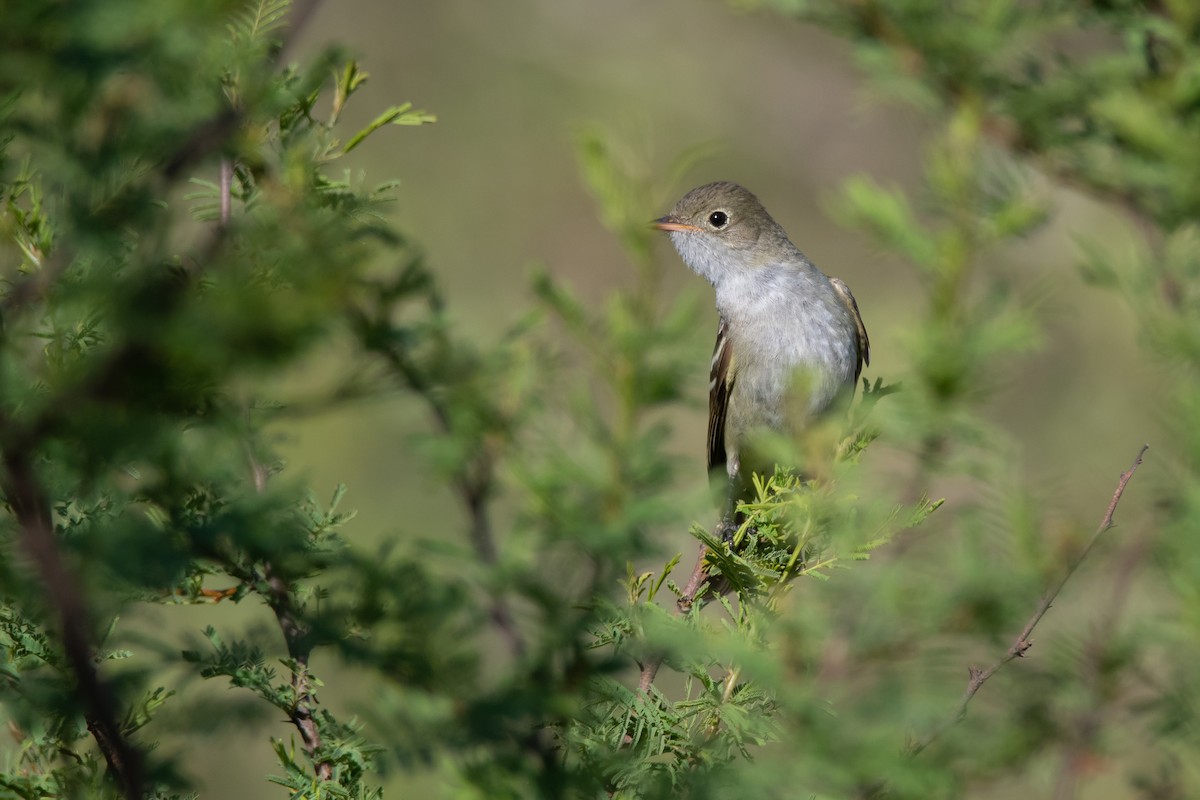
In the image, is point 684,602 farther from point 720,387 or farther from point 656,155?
point 656,155

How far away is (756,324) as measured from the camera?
4.85 m

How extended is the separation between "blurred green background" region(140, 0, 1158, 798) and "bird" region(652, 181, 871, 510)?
2185 millimetres

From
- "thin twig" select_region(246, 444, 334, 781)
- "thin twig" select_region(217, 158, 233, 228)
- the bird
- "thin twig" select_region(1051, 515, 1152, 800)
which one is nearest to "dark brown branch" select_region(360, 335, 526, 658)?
"thin twig" select_region(246, 444, 334, 781)

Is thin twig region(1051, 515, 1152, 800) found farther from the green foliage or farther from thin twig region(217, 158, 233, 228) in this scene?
thin twig region(217, 158, 233, 228)

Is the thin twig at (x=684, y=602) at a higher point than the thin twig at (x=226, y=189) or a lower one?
lower

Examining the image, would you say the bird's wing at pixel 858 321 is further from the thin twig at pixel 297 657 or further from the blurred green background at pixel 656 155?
the thin twig at pixel 297 657

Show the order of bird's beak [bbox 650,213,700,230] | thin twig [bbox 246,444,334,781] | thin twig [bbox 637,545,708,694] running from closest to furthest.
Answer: thin twig [bbox 246,444,334,781] < thin twig [bbox 637,545,708,694] < bird's beak [bbox 650,213,700,230]

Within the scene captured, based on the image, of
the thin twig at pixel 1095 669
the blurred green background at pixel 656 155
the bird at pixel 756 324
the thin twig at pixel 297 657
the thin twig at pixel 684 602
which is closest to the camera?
the thin twig at pixel 297 657

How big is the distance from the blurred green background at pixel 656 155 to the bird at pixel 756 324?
86.0 inches

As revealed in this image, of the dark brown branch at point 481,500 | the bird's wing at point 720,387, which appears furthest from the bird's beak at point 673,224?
the dark brown branch at point 481,500

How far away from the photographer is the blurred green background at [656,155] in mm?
7664

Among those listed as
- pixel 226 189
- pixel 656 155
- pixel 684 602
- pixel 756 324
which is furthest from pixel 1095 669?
pixel 656 155

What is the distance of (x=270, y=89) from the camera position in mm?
1874

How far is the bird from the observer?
4.71m
